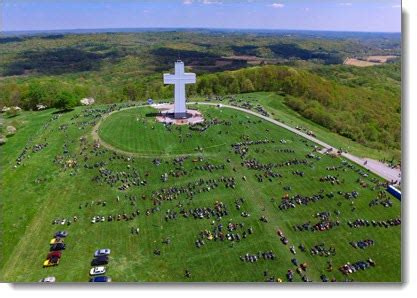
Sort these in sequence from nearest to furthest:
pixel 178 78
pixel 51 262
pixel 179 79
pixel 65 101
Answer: pixel 51 262 < pixel 178 78 < pixel 179 79 < pixel 65 101

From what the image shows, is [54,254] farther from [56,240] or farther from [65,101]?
[65,101]

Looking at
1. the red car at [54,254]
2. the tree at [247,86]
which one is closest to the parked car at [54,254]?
the red car at [54,254]

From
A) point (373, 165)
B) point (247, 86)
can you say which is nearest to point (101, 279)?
point (373, 165)

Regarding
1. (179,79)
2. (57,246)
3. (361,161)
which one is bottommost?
(57,246)

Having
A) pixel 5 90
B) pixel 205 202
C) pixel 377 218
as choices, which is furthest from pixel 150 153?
pixel 5 90

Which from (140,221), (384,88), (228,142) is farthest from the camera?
(384,88)

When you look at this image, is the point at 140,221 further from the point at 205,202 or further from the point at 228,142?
the point at 228,142

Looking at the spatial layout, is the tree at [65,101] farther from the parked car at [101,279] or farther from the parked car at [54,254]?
the parked car at [101,279]
